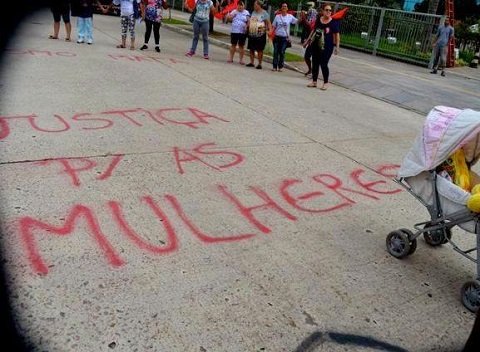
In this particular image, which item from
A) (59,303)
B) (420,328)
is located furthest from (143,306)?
(420,328)

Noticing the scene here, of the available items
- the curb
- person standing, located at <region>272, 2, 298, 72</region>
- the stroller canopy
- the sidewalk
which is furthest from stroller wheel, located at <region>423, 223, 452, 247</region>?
the curb

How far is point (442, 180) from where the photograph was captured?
3.13 metres

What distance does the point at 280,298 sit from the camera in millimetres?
2676

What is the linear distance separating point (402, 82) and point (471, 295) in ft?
31.1

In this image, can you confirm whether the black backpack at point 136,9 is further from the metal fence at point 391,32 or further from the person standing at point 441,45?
the metal fence at point 391,32

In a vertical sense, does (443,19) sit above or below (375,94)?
above

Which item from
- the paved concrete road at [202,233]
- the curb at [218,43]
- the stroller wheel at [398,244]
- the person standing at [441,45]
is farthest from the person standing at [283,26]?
the stroller wheel at [398,244]

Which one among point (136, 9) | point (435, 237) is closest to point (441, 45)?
point (136, 9)

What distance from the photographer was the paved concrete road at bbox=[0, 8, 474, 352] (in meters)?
2.36

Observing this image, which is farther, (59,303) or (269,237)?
(269,237)

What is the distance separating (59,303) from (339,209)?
240cm

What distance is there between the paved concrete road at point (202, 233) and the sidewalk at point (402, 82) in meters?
3.68

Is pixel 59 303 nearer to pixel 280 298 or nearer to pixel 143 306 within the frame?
pixel 143 306

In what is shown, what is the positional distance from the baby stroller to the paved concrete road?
15 centimetres
